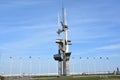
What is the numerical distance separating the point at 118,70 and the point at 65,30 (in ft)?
121

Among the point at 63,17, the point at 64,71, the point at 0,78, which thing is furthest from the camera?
the point at 63,17

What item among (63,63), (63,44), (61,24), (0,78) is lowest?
(0,78)

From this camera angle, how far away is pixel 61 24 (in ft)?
497

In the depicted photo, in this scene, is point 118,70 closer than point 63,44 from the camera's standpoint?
No

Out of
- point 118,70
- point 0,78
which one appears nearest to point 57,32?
point 118,70

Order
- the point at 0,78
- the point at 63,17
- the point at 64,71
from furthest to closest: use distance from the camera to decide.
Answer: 1. the point at 63,17
2. the point at 64,71
3. the point at 0,78

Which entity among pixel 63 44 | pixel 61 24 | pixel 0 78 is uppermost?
pixel 61 24

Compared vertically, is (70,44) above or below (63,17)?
below

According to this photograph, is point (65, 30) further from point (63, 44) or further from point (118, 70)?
point (118, 70)

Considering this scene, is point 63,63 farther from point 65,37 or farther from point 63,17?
point 63,17

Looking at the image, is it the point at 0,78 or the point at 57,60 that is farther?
the point at 57,60

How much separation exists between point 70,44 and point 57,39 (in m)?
7.29

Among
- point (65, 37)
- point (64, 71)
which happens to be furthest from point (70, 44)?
point (64, 71)

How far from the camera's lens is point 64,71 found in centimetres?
14288
